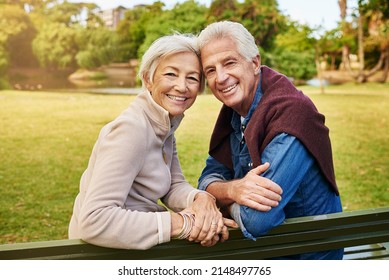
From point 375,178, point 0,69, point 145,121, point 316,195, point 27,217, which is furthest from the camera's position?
point 0,69

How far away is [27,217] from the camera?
187 inches

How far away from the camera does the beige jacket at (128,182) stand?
1389 millimetres

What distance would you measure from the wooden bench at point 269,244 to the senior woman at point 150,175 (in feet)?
0.16

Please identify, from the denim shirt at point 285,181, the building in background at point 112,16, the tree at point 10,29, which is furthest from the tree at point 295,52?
the denim shirt at point 285,181

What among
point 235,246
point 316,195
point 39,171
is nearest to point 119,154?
point 235,246

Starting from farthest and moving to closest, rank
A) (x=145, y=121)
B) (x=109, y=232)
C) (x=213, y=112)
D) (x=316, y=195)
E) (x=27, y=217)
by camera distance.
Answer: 1. (x=213, y=112)
2. (x=27, y=217)
3. (x=316, y=195)
4. (x=145, y=121)
5. (x=109, y=232)

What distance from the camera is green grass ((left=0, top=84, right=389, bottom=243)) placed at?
4.99 meters

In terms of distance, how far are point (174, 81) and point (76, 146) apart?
17.9 feet

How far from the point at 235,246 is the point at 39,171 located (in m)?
4.98

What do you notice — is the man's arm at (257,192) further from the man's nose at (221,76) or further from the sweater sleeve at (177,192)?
the man's nose at (221,76)

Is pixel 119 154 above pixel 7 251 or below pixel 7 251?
above

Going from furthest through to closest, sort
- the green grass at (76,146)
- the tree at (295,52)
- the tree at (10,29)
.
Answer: the tree at (295,52), the tree at (10,29), the green grass at (76,146)

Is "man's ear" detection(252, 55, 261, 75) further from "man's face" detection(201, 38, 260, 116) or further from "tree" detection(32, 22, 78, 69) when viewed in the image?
"tree" detection(32, 22, 78, 69)
